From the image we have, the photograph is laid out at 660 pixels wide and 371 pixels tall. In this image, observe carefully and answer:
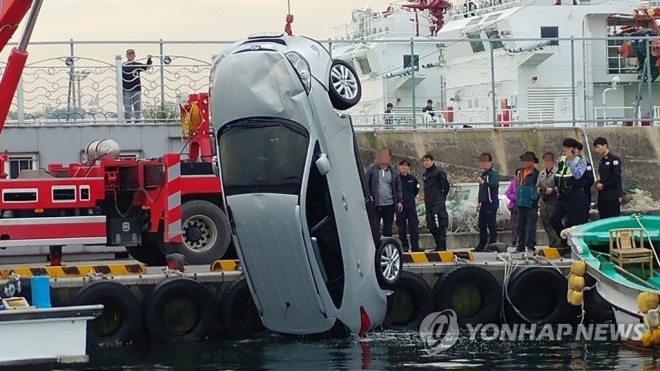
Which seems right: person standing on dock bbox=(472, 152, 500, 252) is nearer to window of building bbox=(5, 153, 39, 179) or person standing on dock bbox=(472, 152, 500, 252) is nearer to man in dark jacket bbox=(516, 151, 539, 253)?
man in dark jacket bbox=(516, 151, 539, 253)

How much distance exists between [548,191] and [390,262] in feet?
→ 12.1

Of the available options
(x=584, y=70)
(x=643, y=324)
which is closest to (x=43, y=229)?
(x=643, y=324)

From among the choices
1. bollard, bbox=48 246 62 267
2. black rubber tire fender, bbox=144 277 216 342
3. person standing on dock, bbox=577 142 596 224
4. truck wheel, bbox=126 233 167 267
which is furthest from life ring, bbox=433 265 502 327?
bollard, bbox=48 246 62 267

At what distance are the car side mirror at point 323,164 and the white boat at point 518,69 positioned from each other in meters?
8.54

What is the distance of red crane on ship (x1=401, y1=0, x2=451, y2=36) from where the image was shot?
40.8m

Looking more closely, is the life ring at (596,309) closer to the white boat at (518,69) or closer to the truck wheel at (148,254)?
the truck wheel at (148,254)

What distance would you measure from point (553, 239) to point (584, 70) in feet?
30.8

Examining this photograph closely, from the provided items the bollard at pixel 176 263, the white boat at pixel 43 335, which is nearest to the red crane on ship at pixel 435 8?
the bollard at pixel 176 263

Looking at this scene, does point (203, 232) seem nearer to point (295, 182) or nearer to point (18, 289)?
point (295, 182)

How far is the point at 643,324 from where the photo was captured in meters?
15.3

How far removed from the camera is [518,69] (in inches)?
1192

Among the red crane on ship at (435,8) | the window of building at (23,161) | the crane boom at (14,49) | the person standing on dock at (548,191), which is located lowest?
the person standing on dock at (548,191)

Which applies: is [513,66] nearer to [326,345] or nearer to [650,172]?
[650,172]

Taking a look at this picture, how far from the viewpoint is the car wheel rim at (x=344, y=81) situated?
51.0ft
